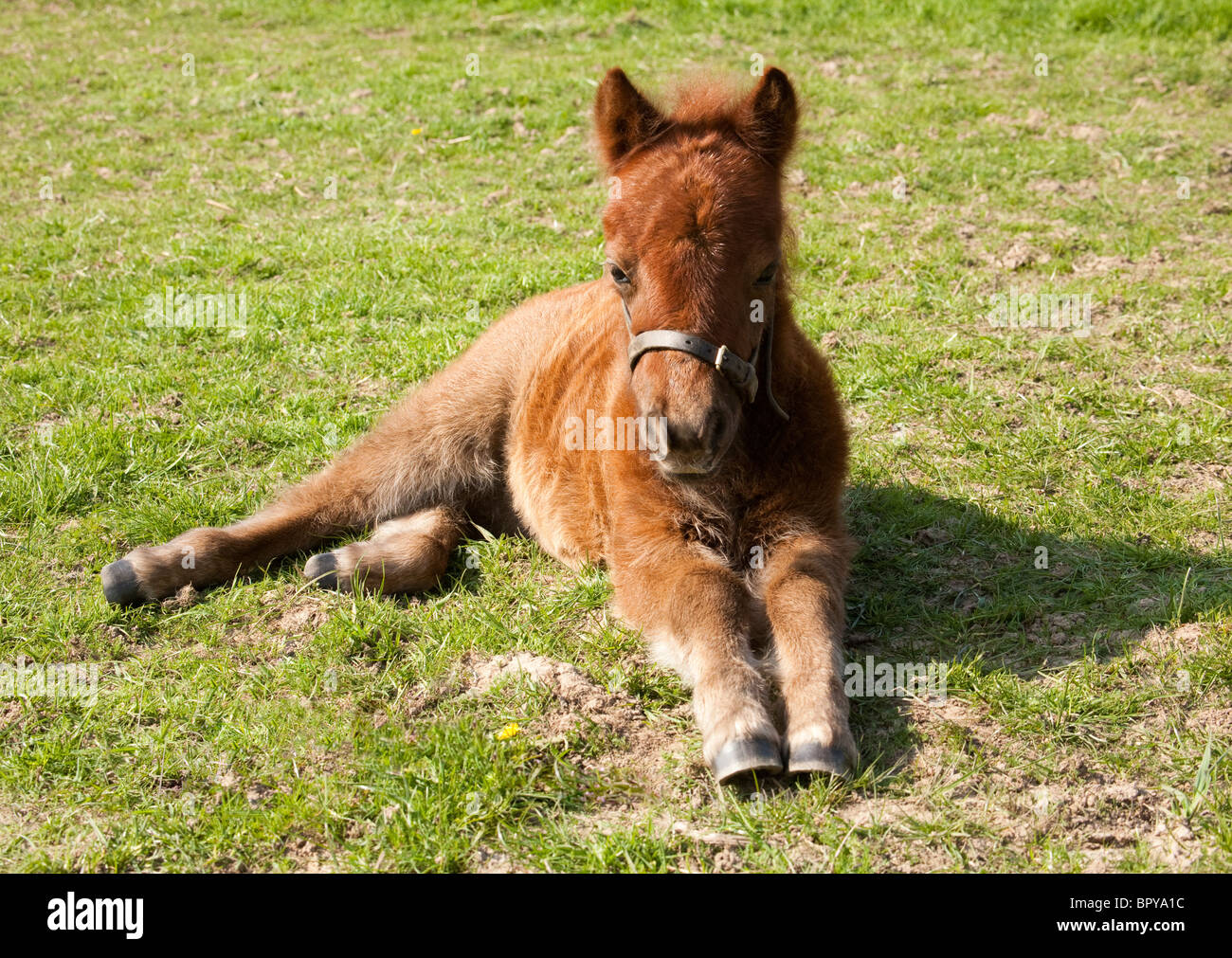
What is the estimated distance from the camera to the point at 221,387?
6215 millimetres

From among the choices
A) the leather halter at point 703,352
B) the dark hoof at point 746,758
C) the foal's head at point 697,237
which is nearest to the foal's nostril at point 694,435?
the foal's head at point 697,237

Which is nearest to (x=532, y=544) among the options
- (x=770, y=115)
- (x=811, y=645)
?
(x=811, y=645)

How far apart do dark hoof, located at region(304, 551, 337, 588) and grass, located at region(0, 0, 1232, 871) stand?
2.9 inches

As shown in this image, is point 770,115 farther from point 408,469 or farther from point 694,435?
point 408,469


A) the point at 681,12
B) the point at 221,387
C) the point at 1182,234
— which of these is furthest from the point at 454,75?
the point at 1182,234

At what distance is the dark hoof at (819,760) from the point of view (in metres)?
3.22

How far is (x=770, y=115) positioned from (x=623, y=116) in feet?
1.83

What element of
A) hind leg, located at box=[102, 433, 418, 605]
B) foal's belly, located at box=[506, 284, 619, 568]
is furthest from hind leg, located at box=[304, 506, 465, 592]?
foal's belly, located at box=[506, 284, 619, 568]

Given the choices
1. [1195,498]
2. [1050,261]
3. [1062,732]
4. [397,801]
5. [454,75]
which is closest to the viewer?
[397,801]

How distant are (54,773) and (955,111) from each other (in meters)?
9.43

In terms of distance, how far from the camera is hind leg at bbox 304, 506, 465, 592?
4.58m

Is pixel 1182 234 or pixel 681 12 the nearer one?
pixel 1182 234

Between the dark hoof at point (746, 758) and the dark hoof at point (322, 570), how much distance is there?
2.13 metres
